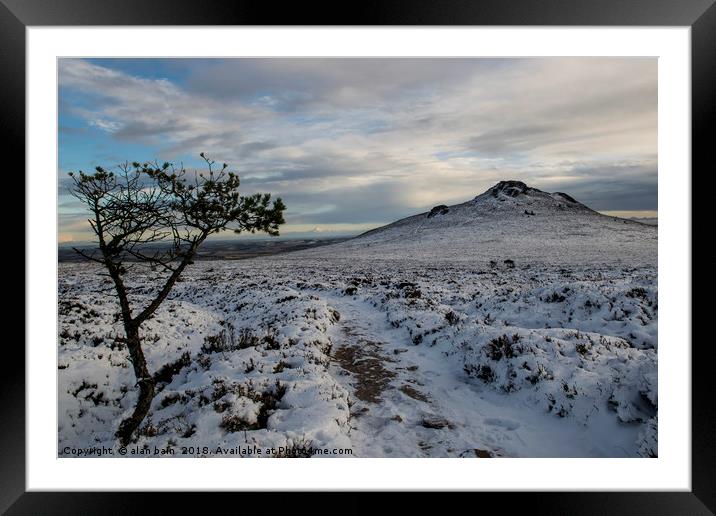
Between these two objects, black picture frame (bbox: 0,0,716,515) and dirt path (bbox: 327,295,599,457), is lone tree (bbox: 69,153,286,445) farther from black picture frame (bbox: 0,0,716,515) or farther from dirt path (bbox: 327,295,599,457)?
dirt path (bbox: 327,295,599,457)

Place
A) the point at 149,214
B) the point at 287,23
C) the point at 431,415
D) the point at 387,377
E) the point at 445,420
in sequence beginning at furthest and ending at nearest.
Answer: the point at 387,377 → the point at 431,415 → the point at 445,420 → the point at 149,214 → the point at 287,23

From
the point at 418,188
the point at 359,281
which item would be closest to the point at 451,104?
the point at 418,188

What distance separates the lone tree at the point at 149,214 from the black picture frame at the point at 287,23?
946 millimetres

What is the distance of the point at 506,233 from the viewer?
59531 millimetres

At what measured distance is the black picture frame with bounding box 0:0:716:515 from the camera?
3.61m

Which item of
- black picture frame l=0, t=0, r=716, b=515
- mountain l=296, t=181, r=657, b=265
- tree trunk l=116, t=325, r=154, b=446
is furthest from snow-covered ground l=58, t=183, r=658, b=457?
mountain l=296, t=181, r=657, b=265

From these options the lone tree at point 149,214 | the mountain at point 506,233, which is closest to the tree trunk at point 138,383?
the lone tree at point 149,214

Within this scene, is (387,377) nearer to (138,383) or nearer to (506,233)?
(138,383)

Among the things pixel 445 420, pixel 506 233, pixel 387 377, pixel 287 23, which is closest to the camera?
pixel 287 23

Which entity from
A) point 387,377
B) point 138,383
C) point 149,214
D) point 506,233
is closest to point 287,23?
point 149,214

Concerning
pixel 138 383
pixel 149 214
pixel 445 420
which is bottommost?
pixel 445 420

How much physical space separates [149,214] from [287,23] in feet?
10.3

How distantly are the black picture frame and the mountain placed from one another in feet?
98.2

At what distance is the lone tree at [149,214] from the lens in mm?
4586
